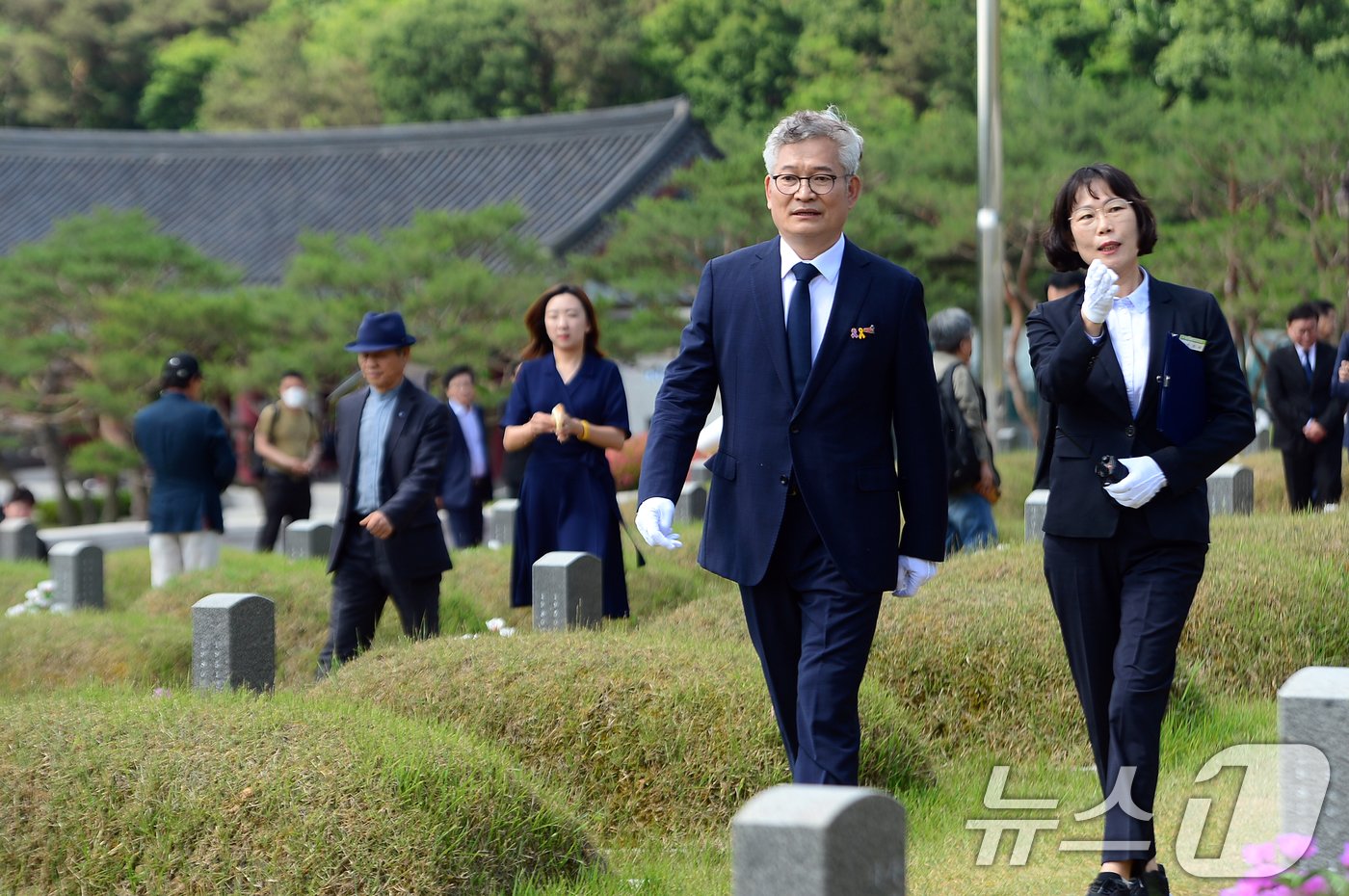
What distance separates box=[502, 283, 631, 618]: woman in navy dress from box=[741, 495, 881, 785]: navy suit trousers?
11.0ft

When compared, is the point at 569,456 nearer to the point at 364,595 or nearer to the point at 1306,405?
the point at 364,595

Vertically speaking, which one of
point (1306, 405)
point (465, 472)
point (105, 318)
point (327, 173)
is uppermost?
point (327, 173)

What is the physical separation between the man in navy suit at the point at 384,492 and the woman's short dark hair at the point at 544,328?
2.62ft

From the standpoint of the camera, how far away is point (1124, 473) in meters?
3.97

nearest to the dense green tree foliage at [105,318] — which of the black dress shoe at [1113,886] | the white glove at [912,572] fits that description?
the white glove at [912,572]

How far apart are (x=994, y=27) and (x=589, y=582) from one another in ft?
31.7

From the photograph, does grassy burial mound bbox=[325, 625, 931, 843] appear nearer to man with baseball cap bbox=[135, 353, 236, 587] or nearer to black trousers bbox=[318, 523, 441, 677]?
black trousers bbox=[318, 523, 441, 677]

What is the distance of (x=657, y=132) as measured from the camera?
1270 inches

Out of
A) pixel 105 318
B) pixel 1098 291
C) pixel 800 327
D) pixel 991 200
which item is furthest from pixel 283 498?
pixel 105 318

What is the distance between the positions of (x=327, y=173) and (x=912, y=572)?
1226 inches

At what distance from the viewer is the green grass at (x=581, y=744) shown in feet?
13.0

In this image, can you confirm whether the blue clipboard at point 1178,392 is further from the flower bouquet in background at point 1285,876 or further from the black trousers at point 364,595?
the black trousers at point 364,595

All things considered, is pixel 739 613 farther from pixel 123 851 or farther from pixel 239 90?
pixel 239 90

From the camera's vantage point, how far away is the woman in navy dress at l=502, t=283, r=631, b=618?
7.40m
